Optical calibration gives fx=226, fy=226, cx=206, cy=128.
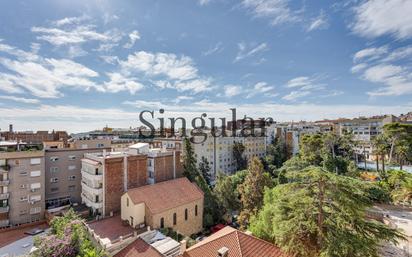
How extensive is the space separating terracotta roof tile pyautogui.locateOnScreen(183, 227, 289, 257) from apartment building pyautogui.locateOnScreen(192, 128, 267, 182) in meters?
37.5

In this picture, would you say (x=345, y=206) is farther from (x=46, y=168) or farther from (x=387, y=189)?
(x=46, y=168)

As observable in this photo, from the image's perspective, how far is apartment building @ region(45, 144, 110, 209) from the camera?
29547 mm

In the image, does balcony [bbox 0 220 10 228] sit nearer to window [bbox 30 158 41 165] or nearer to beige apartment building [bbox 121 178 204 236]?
window [bbox 30 158 41 165]

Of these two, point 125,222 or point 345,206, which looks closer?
point 345,206

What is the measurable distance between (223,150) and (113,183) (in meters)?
33.8

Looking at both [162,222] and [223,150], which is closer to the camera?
[162,222]

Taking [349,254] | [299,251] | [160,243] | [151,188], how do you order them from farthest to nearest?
1. [151,188]
2. [160,243]
3. [299,251]
4. [349,254]

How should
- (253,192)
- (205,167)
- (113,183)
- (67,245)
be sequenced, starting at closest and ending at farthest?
(67,245), (253,192), (113,183), (205,167)

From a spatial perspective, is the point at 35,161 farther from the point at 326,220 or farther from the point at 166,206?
the point at 326,220

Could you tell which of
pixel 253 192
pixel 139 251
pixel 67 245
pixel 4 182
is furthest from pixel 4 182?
pixel 253 192

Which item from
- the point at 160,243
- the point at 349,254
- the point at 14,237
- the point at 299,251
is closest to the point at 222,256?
the point at 299,251

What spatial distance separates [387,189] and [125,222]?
1181 inches

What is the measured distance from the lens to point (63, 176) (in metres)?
30.5

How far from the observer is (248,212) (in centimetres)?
2444
